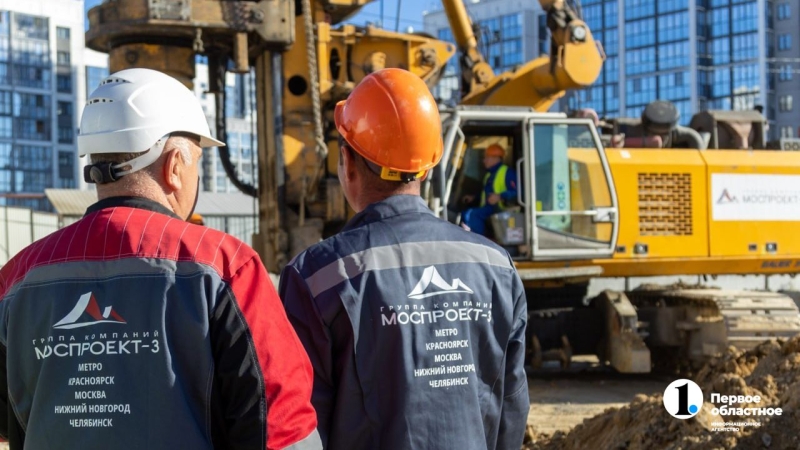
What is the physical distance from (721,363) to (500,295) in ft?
17.0

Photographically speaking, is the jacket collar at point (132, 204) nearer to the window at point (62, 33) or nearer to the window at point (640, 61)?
the window at point (62, 33)

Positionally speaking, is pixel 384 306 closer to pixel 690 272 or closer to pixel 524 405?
pixel 524 405

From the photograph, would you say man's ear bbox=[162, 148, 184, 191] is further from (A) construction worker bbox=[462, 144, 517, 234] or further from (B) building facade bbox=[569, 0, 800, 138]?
(B) building facade bbox=[569, 0, 800, 138]

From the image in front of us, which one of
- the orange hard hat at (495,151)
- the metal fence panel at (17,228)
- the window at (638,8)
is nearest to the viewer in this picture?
the orange hard hat at (495,151)

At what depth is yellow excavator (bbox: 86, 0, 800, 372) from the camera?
902 centimetres

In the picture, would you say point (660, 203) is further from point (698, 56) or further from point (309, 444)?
point (698, 56)

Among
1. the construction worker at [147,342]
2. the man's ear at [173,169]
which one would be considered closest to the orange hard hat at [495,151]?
the man's ear at [173,169]

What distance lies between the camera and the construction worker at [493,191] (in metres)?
9.23

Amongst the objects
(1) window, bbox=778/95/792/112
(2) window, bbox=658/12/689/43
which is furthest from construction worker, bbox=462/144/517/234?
(2) window, bbox=658/12/689/43

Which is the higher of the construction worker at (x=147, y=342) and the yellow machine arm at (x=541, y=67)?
the yellow machine arm at (x=541, y=67)

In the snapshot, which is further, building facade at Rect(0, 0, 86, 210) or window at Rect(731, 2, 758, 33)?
window at Rect(731, 2, 758, 33)

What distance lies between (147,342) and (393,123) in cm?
114

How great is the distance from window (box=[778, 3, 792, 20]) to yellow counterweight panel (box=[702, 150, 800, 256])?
242 ft

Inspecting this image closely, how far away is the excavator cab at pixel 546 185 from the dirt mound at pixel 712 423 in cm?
264
